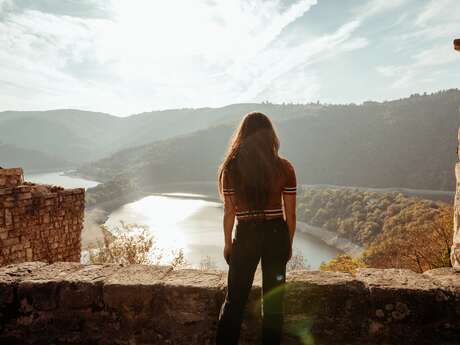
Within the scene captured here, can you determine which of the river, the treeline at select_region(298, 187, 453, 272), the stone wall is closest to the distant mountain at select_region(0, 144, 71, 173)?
the river

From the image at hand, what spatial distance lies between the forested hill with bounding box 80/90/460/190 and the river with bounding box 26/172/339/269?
2609cm

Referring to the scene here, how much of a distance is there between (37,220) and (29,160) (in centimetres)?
14849

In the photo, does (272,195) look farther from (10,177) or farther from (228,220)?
(10,177)

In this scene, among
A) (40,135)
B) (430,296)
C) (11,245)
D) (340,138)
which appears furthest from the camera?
(40,135)

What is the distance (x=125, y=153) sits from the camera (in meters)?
129

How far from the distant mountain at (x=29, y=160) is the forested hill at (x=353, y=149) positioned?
26.9m

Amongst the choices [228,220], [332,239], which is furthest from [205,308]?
[332,239]

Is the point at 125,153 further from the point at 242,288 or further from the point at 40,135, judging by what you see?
the point at 242,288

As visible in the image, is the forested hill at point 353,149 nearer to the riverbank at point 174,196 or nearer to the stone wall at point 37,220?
the riverbank at point 174,196

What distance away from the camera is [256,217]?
1907 mm

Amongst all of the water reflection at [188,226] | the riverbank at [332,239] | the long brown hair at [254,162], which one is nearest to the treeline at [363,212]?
the riverbank at [332,239]

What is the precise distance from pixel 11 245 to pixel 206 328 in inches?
240

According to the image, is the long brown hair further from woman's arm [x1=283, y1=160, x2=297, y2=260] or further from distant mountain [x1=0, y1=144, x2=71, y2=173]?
distant mountain [x1=0, y1=144, x2=71, y2=173]

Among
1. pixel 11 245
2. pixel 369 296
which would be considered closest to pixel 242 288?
pixel 369 296
